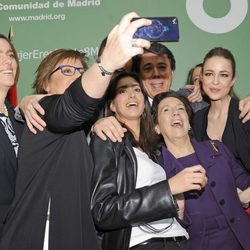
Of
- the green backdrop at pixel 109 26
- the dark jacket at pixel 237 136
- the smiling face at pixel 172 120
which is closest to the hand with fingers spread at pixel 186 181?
the smiling face at pixel 172 120

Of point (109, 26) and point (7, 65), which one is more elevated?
point (109, 26)

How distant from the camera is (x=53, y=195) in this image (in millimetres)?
1526

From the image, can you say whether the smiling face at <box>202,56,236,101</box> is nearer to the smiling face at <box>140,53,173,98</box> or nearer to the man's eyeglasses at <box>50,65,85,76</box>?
the smiling face at <box>140,53,173,98</box>

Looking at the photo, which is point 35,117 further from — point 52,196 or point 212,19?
point 212,19

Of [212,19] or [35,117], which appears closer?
[35,117]

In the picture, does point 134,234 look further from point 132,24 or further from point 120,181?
point 132,24

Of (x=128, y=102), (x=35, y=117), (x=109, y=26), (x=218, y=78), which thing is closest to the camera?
(x=35, y=117)

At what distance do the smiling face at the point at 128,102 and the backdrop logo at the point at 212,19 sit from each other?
5.33ft

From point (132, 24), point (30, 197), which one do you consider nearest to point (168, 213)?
point (30, 197)

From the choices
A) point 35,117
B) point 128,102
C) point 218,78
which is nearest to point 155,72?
point 218,78

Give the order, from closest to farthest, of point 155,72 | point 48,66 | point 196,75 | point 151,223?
point 151,223
point 48,66
point 155,72
point 196,75

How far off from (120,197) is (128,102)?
2.03 feet

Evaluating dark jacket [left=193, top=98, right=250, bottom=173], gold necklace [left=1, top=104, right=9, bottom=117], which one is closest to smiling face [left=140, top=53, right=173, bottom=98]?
dark jacket [left=193, top=98, right=250, bottom=173]

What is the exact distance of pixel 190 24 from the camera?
359cm
